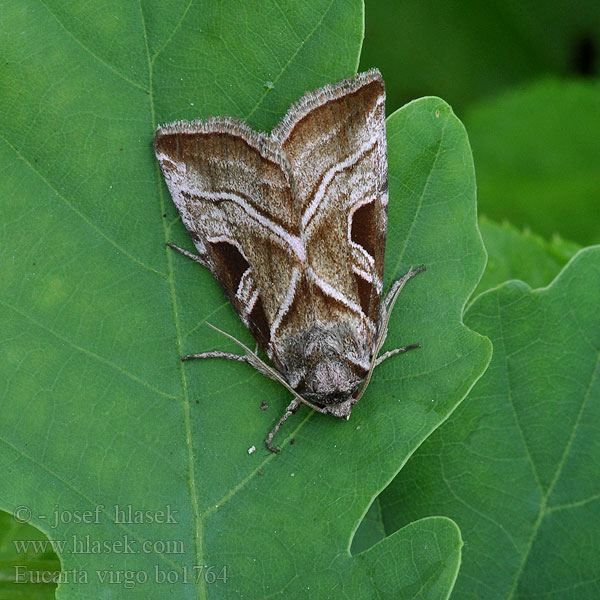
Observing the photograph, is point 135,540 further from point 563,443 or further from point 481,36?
point 481,36

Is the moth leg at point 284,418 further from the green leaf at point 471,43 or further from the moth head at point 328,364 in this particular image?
→ the green leaf at point 471,43

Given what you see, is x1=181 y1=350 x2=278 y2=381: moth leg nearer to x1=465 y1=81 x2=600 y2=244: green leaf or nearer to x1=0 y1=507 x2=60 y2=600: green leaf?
x1=0 y1=507 x2=60 y2=600: green leaf

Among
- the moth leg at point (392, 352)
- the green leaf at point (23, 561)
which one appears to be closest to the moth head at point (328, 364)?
the moth leg at point (392, 352)

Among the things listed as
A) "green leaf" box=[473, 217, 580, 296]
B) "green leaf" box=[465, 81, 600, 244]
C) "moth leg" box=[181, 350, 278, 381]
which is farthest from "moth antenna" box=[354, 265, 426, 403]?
"green leaf" box=[465, 81, 600, 244]

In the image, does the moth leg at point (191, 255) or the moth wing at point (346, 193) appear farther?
the moth wing at point (346, 193)

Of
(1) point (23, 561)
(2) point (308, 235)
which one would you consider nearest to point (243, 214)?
(2) point (308, 235)

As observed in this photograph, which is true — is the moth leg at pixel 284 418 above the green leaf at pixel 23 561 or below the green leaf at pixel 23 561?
above

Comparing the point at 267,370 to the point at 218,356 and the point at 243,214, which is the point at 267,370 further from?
the point at 243,214
